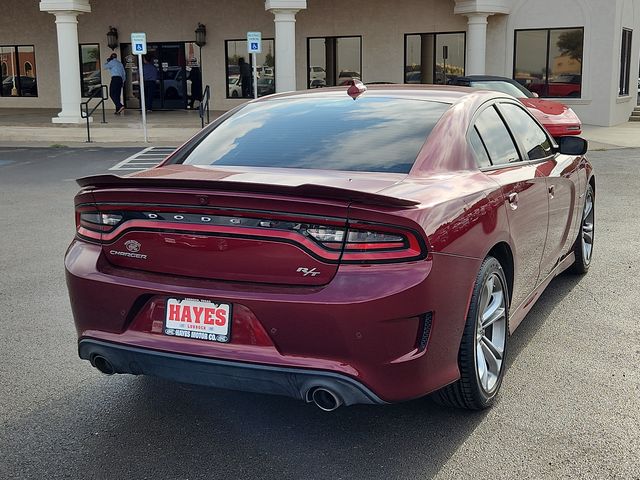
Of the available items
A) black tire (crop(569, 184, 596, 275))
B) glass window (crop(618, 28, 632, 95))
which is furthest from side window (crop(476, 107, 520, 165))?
glass window (crop(618, 28, 632, 95))

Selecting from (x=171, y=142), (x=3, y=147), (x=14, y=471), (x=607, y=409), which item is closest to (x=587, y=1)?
(x=171, y=142)

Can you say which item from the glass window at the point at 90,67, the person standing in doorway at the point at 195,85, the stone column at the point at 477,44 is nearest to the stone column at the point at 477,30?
the stone column at the point at 477,44

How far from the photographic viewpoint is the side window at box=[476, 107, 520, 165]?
4.38 metres

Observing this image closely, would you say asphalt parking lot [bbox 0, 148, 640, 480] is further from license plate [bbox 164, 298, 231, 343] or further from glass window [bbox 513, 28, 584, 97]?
glass window [bbox 513, 28, 584, 97]

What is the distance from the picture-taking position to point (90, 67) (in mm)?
29906

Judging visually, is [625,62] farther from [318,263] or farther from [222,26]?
[318,263]

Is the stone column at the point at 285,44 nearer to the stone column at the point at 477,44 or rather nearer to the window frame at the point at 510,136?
the stone column at the point at 477,44

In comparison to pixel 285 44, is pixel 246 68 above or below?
below

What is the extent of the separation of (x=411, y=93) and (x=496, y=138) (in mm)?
565

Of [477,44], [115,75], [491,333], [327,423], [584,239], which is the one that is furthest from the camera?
[115,75]

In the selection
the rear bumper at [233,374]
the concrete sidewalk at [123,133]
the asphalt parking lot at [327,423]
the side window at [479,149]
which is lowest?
the asphalt parking lot at [327,423]

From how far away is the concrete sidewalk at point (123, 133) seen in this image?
19781mm

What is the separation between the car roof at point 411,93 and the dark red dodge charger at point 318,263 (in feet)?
0.56

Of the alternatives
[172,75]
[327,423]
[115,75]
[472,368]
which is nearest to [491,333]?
[472,368]
